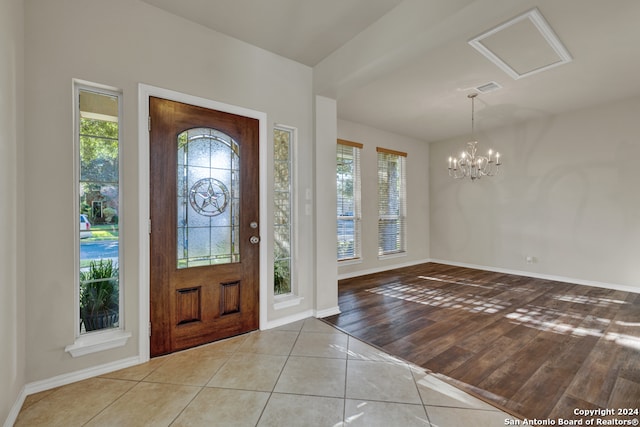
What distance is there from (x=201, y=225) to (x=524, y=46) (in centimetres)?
353

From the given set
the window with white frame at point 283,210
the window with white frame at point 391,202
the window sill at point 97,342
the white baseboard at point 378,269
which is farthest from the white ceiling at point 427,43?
the white baseboard at point 378,269

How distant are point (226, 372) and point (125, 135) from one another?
6.39ft

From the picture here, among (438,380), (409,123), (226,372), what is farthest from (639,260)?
(226,372)

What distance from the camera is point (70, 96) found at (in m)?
1.95

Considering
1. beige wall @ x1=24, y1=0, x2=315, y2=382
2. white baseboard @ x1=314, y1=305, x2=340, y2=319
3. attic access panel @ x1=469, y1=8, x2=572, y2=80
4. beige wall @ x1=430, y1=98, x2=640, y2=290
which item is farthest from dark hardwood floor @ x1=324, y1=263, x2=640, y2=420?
attic access panel @ x1=469, y1=8, x2=572, y2=80

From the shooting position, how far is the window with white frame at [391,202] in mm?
5785

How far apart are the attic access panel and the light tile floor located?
2953 millimetres

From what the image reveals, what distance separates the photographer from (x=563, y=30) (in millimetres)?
2537

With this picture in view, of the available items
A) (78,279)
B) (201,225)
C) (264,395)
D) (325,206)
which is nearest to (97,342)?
Answer: (78,279)

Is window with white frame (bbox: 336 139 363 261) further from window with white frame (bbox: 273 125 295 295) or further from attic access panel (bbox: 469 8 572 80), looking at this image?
attic access panel (bbox: 469 8 572 80)

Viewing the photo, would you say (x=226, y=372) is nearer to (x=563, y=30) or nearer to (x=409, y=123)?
(x=563, y=30)

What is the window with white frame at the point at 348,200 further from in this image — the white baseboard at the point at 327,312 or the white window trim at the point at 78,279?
the white window trim at the point at 78,279

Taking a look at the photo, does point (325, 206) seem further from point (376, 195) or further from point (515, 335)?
point (376, 195)

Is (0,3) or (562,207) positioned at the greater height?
(0,3)
